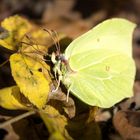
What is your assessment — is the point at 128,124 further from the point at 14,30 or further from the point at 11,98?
the point at 14,30

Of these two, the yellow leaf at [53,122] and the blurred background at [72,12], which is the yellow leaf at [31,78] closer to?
the yellow leaf at [53,122]

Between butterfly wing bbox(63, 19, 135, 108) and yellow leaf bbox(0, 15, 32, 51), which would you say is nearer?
yellow leaf bbox(0, 15, 32, 51)

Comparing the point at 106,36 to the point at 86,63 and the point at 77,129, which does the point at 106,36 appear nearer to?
the point at 86,63

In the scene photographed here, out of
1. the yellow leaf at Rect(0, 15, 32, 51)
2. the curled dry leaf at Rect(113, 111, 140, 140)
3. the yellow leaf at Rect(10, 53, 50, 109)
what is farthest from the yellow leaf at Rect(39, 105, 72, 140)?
the yellow leaf at Rect(0, 15, 32, 51)

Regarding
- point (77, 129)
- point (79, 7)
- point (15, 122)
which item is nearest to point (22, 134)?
point (15, 122)

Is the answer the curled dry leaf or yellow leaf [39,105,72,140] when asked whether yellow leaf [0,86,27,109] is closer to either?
yellow leaf [39,105,72,140]

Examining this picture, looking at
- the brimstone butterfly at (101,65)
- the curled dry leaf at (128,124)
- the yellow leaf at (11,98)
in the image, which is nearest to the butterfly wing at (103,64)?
the brimstone butterfly at (101,65)
